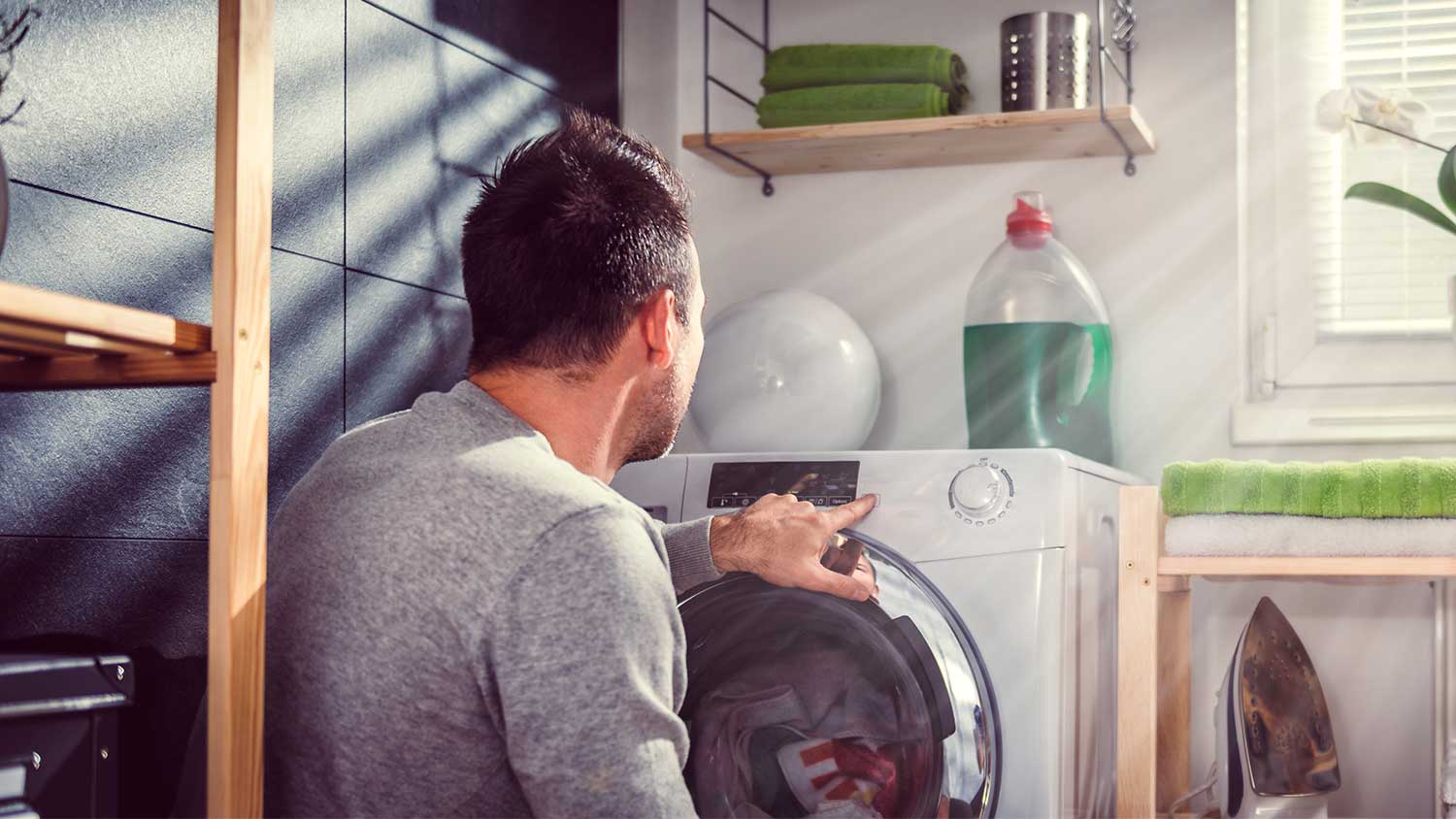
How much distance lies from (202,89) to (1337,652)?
1.70 m

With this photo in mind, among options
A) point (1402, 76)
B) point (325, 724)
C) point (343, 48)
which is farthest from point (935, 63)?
point (325, 724)

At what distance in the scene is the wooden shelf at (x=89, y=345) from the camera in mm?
775

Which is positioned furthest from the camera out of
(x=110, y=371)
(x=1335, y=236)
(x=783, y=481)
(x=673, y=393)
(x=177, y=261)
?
(x=1335, y=236)

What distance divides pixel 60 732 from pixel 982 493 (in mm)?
1040

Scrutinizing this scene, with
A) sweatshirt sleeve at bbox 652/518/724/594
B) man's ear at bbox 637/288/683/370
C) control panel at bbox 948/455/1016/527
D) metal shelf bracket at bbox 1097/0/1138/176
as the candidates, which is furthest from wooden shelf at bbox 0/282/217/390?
metal shelf bracket at bbox 1097/0/1138/176

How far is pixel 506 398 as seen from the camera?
1097mm

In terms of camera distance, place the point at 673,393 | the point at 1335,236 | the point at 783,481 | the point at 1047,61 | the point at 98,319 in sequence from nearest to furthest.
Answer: the point at 98,319, the point at 673,393, the point at 783,481, the point at 1047,61, the point at 1335,236

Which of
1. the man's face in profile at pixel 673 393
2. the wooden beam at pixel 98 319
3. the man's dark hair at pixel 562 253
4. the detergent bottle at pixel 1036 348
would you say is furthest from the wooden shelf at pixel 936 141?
the wooden beam at pixel 98 319

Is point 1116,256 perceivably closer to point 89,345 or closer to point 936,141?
point 936,141

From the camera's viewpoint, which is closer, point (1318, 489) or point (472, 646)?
point (472, 646)

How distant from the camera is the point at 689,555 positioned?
5.06 feet

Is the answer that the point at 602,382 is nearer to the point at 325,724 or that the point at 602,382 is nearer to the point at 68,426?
the point at 325,724

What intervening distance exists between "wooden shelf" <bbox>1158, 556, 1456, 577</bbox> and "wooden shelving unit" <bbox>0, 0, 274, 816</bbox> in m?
1.11

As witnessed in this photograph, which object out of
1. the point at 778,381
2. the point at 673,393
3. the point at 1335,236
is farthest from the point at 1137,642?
the point at 1335,236
